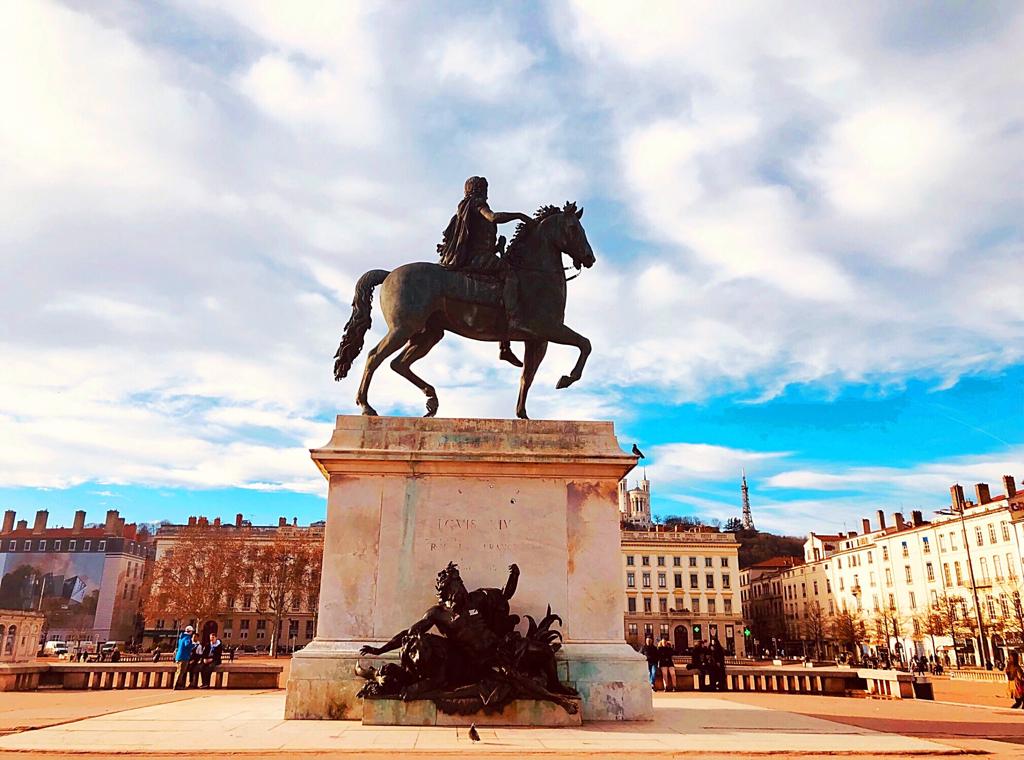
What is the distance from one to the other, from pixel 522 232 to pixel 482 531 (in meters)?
5.14

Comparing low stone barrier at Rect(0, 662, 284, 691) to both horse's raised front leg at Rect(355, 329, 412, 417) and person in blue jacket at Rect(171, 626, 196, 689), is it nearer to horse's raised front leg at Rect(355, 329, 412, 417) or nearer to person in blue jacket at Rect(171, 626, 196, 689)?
person in blue jacket at Rect(171, 626, 196, 689)

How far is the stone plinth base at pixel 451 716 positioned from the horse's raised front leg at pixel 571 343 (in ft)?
17.3

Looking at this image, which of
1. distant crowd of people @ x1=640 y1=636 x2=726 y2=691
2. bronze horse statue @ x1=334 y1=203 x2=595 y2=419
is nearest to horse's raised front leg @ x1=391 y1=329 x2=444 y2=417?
bronze horse statue @ x1=334 y1=203 x2=595 y2=419

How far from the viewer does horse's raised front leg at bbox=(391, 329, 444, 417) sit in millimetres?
13273

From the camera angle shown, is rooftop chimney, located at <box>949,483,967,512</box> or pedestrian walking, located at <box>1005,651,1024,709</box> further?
rooftop chimney, located at <box>949,483,967,512</box>

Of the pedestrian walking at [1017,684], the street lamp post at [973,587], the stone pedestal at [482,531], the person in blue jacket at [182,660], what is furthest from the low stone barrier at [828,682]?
the street lamp post at [973,587]

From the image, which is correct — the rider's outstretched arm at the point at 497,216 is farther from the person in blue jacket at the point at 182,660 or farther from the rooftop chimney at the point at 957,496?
the rooftop chimney at the point at 957,496

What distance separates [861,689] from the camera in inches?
841

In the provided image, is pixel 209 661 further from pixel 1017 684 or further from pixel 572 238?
pixel 1017 684

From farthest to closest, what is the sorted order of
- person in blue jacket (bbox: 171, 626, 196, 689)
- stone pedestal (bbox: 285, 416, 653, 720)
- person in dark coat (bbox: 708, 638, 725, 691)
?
person in dark coat (bbox: 708, 638, 725, 691) → person in blue jacket (bbox: 171, 626, 196, 689) → stone pedestal (bbox: 285, 416, 653, 720)

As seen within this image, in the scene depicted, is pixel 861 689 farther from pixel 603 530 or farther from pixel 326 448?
pixel 326 448

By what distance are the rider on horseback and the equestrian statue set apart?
2cm

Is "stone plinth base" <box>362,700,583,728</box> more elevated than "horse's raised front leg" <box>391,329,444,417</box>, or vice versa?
"horse's raised front leg" <box>391,329,444,417</box>

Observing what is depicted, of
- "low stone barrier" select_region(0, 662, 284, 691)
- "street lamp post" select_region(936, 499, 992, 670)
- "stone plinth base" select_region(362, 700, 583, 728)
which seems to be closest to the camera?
"stone plinth base" select_region(362, 700, 583, 728)
